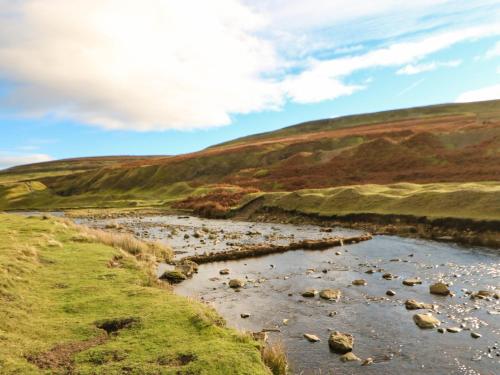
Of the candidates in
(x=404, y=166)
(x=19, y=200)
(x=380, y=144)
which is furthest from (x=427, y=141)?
(x=19, y=200)

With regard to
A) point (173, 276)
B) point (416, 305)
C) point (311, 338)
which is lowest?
point (416, 305)

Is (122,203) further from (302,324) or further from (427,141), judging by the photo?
(302,324)

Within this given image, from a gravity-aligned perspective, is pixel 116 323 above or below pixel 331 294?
above

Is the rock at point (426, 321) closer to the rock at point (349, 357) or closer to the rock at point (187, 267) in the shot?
the rock at point (349, 357)

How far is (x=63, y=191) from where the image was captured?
575 ft

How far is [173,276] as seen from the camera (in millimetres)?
29531

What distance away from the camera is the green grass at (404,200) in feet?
139

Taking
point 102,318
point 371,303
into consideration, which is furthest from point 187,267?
point 102,318

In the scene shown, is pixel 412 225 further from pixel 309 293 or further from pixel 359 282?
pixel 309 293

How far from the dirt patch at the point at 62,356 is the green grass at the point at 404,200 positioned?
125 ft

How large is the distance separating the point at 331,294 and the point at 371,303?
2448 mm

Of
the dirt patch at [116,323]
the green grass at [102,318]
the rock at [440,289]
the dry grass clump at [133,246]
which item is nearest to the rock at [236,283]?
the green grass at [102,318]

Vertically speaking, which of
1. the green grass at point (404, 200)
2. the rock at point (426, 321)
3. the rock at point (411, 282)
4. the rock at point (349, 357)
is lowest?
the rock at point (411, 282)

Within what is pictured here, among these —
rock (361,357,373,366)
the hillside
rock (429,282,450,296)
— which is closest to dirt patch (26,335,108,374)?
rock (361,357,373,366)
